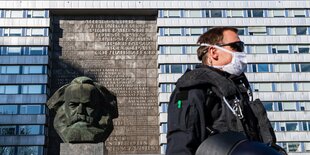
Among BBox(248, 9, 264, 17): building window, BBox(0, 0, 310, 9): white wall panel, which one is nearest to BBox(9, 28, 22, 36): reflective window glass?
BBox(0, 0, 310, 9): white wall panel

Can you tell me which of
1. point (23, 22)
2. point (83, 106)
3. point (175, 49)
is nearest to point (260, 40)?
point (175, 49)

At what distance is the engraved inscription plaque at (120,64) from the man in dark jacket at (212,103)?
41474 millimetres

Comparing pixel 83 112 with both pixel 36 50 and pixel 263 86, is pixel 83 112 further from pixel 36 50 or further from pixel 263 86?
pixel 263 86

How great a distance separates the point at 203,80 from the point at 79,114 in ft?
31.5

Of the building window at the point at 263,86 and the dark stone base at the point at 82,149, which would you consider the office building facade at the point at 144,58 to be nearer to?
the building window at the point at 263,86

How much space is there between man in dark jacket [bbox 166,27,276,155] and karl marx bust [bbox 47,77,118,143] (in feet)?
30.0

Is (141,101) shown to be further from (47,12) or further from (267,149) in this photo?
(267,149)

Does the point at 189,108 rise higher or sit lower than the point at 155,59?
lower

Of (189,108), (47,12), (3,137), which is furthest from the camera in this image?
(47,12)

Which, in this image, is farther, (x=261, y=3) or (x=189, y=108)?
(x=261, y=3)

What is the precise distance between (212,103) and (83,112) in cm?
962

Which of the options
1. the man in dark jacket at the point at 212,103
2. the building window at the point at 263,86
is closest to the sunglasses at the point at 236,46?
the man in dark jacket at the point at 212,103

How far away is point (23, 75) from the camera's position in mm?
46812

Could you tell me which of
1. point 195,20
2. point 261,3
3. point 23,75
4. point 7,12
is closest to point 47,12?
point 7,12
